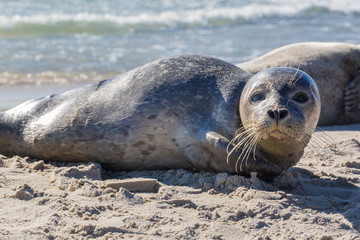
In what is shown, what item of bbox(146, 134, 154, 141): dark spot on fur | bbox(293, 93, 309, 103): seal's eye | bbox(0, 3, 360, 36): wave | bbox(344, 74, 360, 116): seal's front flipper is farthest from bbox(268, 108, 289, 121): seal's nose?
bbox(0, 3, 360, 36): wave

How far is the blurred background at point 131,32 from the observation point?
9.36m

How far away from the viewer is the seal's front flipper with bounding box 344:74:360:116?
680cm

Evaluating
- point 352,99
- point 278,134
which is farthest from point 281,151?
point 352,99

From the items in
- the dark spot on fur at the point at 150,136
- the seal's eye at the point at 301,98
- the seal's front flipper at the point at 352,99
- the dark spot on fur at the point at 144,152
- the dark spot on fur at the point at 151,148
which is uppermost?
the seal's eye at the point at 301,98

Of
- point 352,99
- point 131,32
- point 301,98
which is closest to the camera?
point 301,98

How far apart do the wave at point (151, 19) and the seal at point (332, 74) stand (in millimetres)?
7624

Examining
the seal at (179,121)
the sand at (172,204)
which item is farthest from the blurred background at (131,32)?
the sand at (172,204)

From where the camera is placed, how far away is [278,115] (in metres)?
3.73

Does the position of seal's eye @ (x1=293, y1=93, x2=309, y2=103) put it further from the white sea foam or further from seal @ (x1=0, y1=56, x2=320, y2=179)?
the white sea foam

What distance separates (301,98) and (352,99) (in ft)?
9.85

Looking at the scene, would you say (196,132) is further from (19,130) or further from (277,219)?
(19,130)

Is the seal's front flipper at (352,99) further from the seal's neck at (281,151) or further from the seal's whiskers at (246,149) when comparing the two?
the seal's whiskers at (246,149)

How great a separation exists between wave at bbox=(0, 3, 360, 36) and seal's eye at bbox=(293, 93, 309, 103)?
10054mm

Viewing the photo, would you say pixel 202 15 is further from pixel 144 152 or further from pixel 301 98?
pixel 301 98
